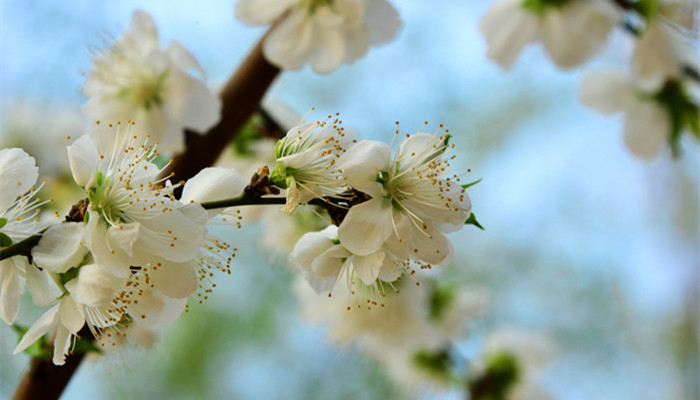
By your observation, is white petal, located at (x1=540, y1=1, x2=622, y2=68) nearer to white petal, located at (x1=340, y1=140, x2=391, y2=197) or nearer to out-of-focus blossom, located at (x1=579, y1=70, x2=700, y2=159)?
out-of-focus blossom, located at (x1=579, y1=70, x2=700, y2=159)

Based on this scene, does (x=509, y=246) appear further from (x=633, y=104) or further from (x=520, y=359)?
(x=633, y=104)

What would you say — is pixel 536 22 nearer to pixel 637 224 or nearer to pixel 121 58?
pixel 121 58

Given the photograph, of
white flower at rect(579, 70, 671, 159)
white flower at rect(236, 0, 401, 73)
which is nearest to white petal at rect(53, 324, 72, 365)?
white flower at rect(236, 0, 401, 73)

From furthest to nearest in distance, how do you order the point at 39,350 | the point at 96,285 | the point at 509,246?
the point at 509,246
the point at 39,350
the point at 96,285

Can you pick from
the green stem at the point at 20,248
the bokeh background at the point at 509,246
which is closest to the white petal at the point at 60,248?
the green stem at the point at 20,248

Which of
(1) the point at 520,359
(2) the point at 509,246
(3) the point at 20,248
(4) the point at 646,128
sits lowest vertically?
(2) the point at 509,246

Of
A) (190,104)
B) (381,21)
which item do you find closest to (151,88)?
(190,104)
